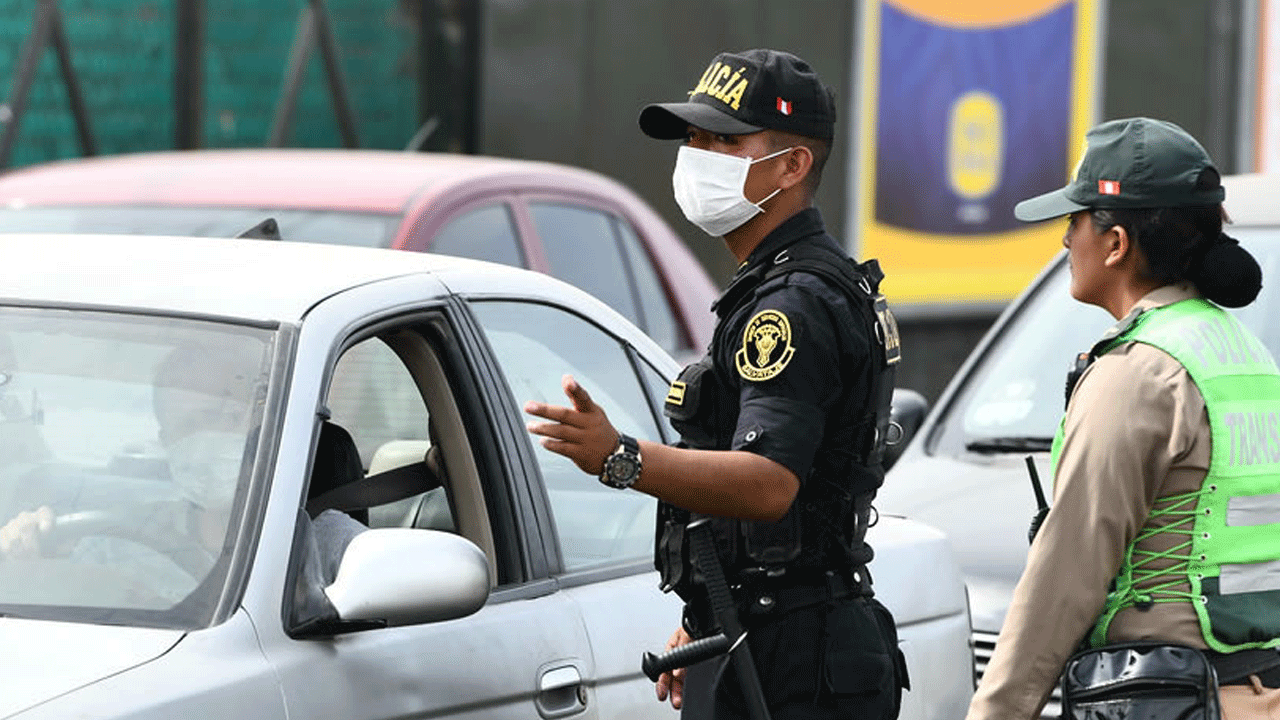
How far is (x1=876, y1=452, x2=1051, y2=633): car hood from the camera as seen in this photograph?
5.61m

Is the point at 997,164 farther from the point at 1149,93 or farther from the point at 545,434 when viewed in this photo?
the point at 545,434

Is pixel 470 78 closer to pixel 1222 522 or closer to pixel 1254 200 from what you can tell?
pixel 1254 200

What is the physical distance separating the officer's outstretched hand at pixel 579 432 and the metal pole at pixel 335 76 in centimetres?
990

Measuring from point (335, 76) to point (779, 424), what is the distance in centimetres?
989

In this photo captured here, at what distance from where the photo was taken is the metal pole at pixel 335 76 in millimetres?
13180

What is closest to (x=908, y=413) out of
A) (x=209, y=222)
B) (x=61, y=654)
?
(x=209, y=222)

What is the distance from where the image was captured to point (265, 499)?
3.62 m

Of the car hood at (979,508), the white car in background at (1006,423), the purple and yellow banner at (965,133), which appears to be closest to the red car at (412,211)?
the white car in background at (1006,423)

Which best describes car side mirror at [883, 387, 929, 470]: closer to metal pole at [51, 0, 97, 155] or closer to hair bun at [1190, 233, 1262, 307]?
hair bun at [1190, 233, 1262, 307]

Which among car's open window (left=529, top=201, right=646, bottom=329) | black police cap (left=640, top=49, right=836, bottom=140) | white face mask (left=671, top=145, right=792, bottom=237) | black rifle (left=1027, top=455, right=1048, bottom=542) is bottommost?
car's open window (left=529, top=201, right=646, bottom=329)

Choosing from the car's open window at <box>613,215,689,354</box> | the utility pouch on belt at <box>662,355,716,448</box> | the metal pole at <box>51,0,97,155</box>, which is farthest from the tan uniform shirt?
the metal pole at <box>51,0,97,155</box>

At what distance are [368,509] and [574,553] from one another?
1.26 feet

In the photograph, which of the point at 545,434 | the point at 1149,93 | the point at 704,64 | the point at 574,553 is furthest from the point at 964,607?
the point at 1149,93

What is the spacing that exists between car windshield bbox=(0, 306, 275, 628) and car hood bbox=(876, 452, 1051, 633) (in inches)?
86.8
